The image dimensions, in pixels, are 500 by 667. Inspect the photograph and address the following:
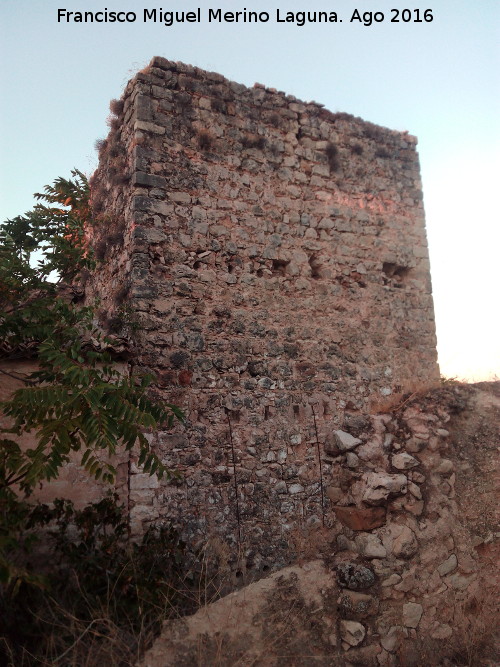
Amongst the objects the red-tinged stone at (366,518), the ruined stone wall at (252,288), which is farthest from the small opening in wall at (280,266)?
the red-tinged stone at (366,518)

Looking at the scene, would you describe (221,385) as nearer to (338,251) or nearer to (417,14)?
(338,251)

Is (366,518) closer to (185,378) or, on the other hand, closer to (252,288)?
(185,378)

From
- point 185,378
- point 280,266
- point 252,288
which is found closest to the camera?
point 185,378

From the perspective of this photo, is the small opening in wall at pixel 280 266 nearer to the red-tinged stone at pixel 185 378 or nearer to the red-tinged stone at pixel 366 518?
the red-tinged stone at pixel 185 378

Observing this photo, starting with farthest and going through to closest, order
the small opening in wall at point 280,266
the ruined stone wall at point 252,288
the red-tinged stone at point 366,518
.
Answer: the small opening in wall at point 280,266
the ruined stone wall at point 252,288
the red-tinged stone at point 366,518

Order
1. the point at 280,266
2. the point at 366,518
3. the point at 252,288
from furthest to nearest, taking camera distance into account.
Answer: the point at 280,266 < the point at 252,288 < the point at 366,518

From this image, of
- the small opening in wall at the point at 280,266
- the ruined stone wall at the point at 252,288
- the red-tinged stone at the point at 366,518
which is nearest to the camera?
the red-tinged stone at the point at 366,518

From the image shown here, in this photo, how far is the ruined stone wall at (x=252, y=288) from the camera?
18.7 feet

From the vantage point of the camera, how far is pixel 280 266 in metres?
6.79

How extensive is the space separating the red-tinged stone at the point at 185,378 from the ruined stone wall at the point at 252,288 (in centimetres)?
2

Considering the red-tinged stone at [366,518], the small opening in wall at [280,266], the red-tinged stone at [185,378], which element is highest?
the small opening in wall at [280,266]

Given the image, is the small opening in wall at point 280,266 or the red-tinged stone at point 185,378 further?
the small opening in wall at point 280,266

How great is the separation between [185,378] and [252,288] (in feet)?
4.75

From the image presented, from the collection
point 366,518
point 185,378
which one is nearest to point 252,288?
point 185,378
